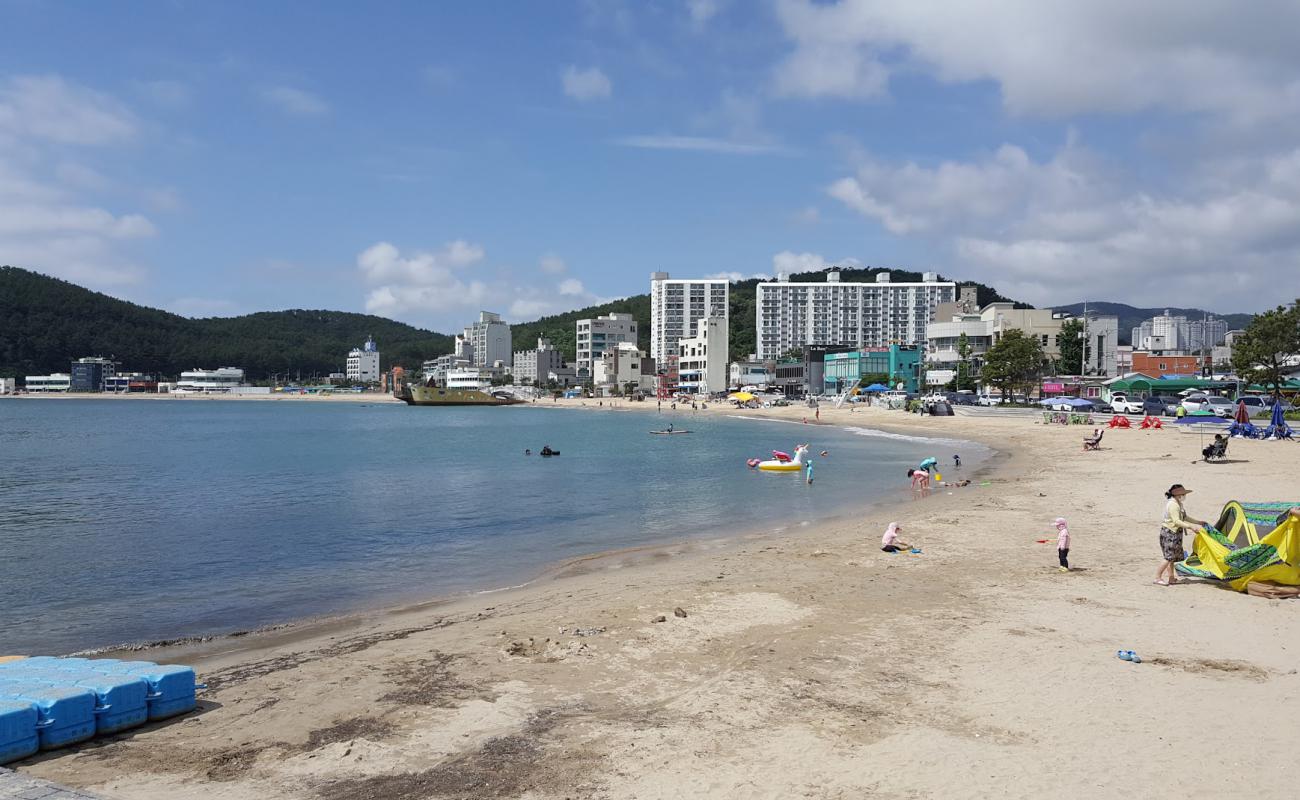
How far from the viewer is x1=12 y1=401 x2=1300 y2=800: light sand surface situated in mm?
6902

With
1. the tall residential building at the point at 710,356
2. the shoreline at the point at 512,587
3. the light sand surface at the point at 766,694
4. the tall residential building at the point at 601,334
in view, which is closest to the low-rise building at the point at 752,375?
the tall residential building at the point at 710,356

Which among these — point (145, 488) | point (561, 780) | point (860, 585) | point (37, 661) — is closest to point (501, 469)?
point (145, 488)

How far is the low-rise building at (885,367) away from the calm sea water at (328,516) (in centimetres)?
6681

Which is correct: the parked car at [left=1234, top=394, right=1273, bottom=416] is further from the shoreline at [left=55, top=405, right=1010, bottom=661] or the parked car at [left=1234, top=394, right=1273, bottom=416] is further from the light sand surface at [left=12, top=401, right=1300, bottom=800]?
the light sand surface at [left=12, top=401, right=1300, bottom=800]

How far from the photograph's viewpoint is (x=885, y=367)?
127 meters

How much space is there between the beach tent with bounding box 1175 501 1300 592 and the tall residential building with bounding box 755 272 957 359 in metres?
178

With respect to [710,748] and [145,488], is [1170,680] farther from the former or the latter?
[145,488]

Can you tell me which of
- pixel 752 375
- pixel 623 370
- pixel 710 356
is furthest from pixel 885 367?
pixel 623 370

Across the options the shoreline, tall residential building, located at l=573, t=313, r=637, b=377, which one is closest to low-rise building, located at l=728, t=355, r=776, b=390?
tall residential building, located at l=573, t=313, r=637, b=377

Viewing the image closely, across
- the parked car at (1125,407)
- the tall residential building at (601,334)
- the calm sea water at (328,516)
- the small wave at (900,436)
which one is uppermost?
the tall residential building at (601,334)

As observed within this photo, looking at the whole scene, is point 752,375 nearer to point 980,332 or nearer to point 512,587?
point 980,332

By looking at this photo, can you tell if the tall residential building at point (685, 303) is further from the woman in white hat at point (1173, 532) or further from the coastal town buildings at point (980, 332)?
the woman in white hat at point (1173, 532)

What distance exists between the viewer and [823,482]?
3472 centimetres

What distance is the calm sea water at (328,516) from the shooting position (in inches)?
630
